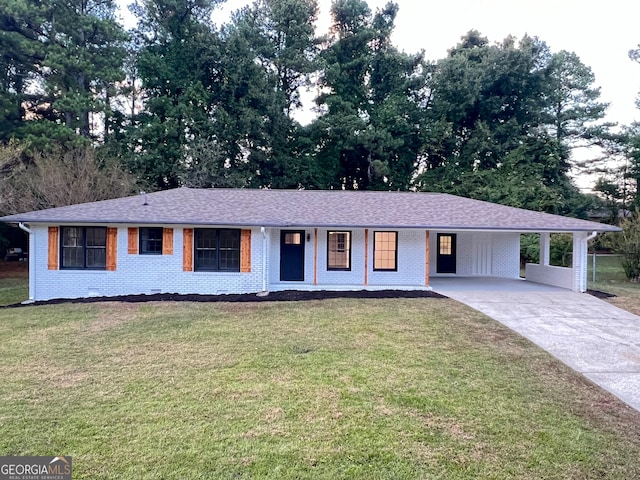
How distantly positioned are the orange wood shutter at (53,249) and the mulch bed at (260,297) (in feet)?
3.24

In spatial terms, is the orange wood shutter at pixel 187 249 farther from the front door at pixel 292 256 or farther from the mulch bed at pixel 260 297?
Answer: the front door at pixel 292 256

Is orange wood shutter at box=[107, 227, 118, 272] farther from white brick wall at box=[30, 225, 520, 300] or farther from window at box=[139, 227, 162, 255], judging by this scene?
window at box=[139, 227, 162, 255]

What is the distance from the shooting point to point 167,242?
39.8 ft

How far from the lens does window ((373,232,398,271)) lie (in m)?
13.4

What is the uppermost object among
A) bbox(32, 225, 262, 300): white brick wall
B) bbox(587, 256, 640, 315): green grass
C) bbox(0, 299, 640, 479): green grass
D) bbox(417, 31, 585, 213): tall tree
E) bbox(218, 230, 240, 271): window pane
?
bbox(417, 31, 585, 213): tall tree

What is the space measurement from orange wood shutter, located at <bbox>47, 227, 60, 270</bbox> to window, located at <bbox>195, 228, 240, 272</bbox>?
3.94 metres

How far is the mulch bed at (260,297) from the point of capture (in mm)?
11227

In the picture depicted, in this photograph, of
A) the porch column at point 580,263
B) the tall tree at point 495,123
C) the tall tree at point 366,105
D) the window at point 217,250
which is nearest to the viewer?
the window at point 217,250

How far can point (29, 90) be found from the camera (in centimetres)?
2559

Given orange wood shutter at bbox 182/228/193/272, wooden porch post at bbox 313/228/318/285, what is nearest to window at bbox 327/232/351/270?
wooden porch post at bbox 313/228/318/285

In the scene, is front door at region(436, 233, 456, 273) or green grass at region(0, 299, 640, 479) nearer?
green grass at region(0, 299, 640, 479)

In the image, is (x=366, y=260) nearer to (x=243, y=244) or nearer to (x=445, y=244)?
(x=243, y=244)

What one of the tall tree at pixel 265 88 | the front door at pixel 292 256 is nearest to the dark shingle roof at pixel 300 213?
the front door at pixel 292 256

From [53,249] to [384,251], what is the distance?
9.80m
